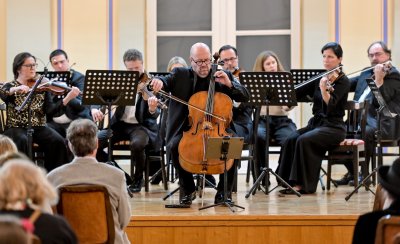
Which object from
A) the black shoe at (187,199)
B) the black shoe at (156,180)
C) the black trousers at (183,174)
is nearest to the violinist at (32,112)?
the black shoe at (156,180)

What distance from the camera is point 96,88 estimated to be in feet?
20.3

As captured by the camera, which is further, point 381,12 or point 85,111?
point 381,12

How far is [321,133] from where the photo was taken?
6762mm

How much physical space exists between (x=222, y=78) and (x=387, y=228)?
2.93 meters

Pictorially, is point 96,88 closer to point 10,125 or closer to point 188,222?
point 10,125

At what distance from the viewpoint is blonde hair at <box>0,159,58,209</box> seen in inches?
102

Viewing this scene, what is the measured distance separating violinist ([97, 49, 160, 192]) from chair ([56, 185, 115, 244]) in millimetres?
3075

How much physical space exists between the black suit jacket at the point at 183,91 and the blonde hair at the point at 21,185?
11.1 ft

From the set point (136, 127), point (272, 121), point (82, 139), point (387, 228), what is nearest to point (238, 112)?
point (272, 121)

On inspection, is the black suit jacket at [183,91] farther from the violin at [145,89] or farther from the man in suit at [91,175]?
the man in suit at [91,175]

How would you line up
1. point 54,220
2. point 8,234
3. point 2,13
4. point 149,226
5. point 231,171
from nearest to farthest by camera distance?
point 8,234
point 54,220
point 149,226
point 231,171
point 2,13

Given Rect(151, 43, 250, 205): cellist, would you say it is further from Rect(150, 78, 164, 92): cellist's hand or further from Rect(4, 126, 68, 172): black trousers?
Rect(4, 126, 68, 172): black trousers

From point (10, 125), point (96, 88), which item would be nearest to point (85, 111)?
point (10, 125)

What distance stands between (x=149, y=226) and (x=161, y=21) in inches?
170
